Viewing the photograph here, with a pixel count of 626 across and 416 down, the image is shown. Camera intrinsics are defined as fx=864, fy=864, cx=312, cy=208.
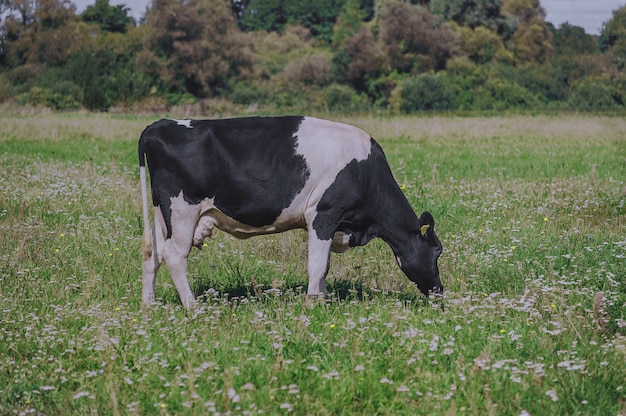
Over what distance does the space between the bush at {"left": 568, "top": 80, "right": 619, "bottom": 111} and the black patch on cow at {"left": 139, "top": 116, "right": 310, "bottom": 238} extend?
48066 mm

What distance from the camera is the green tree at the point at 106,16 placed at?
246 feet

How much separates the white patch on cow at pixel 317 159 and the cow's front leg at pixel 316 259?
0.67 ft

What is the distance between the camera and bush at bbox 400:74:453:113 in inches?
2125

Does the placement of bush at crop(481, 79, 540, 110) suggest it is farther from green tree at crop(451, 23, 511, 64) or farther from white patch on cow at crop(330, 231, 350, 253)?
white patch on cow at crop(330, 231, 350, 253)

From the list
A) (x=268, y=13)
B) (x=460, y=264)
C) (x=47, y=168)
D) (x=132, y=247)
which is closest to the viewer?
(x=460, y=264)

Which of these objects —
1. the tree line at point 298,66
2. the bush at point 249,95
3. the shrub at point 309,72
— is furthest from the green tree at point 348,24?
the bush at point 249,95

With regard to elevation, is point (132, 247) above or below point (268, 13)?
below

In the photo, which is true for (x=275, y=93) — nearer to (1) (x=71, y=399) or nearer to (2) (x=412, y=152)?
(2) (x=412, y=152)

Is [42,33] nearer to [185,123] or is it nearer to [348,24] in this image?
[348,24]

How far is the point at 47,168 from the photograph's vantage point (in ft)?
55.9

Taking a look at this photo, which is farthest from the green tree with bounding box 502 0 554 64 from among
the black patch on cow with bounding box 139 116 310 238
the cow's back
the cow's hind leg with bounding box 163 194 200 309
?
the cow's hind leg with bounding box 163 194 200 309

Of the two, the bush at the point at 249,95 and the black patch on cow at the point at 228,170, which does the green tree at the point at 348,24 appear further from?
the black patch on cow at the point at 228,170

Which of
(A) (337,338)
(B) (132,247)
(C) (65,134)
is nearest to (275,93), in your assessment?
(C) (65,134)

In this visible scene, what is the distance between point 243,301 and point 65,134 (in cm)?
1923
